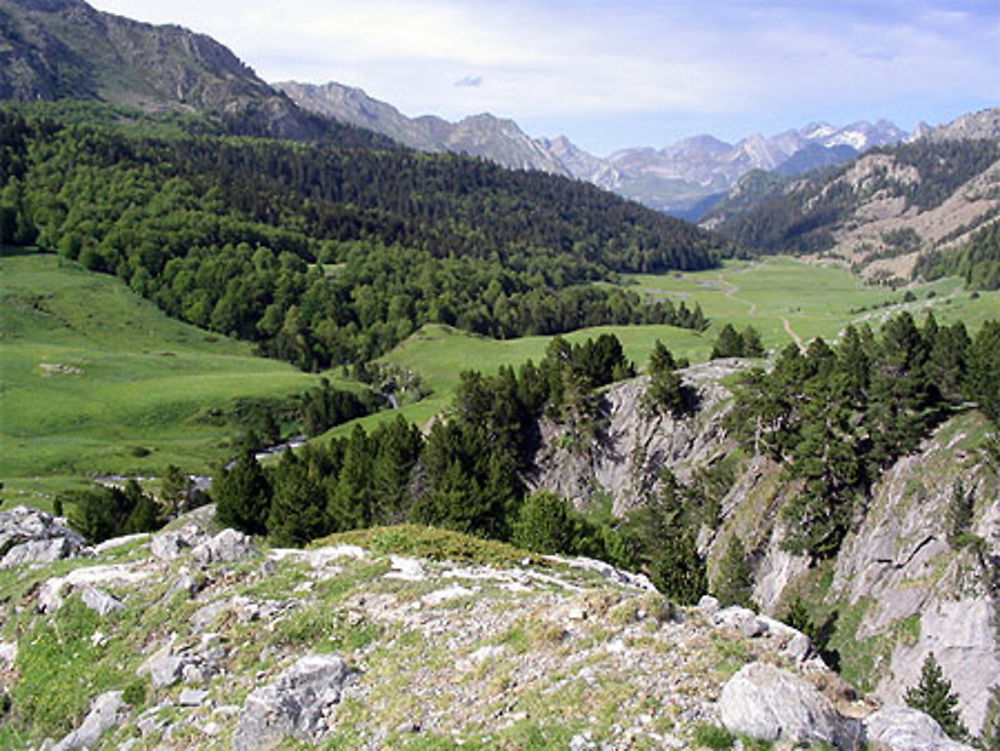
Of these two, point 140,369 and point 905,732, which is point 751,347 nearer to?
point 905,732

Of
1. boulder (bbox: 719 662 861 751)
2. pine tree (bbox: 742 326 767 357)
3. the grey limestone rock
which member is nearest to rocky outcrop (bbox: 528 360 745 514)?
pine tree (bbox: 742 326 767 357)

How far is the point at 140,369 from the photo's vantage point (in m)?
147

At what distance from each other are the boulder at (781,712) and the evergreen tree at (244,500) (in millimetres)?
49962

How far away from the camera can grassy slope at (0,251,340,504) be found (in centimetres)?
10262

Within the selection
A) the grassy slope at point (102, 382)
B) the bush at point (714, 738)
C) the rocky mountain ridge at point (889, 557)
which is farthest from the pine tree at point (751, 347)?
the bush at point (714, 738)

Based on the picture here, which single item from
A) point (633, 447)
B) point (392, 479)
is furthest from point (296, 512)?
point (633, 447)

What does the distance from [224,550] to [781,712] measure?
75.1 feet

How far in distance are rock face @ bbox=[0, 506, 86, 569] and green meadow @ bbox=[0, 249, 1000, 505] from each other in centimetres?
4093

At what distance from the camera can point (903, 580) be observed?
4572 centimetres

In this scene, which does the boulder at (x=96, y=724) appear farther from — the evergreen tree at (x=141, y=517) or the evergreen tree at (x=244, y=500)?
the evergreen tree at (x=141, y=517)

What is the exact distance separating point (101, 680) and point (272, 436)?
4210 inches

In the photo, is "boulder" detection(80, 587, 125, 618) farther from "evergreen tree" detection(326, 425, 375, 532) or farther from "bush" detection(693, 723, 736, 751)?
"evergreen tree" detection(326, 425, 375, 532)

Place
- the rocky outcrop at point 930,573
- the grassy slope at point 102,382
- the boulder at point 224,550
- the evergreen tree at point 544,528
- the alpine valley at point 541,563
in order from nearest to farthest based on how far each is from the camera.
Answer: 1. the alpine valley at point 541,563
2. the boulder at point 224,550
3. the rocky outcrop at point 930,573
4. the evergreen tree at point 544,528
5. the grassy slope at point 102,382

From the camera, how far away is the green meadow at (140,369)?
346ft
